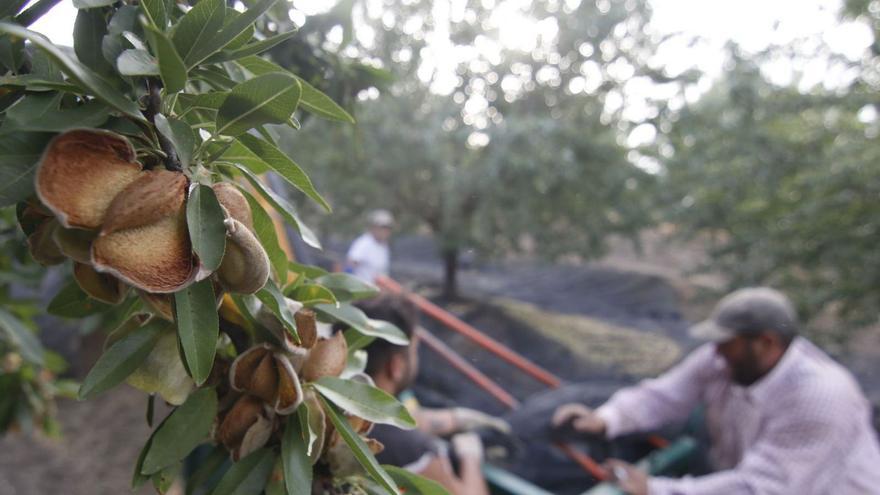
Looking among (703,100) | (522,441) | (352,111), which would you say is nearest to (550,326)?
(703,100)

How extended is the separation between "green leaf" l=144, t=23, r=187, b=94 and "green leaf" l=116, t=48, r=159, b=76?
1cm

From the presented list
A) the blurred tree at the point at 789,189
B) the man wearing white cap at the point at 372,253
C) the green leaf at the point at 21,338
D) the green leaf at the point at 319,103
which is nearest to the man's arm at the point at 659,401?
the blurred tree at the point at 789,189

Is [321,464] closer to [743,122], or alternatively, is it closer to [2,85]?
[2,85]

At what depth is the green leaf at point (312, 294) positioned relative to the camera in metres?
0.65

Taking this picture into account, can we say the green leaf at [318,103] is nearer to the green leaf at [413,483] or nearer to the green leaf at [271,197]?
the green leaf at [271,197]

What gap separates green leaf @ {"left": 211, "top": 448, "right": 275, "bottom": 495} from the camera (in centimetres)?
57

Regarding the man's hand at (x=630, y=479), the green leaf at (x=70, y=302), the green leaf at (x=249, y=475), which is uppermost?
the green leaf at (x=70, y=302)

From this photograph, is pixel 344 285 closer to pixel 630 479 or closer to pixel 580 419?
pixel 630 479

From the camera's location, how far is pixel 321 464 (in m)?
0.66

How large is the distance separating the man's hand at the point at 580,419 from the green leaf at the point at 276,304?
7.31 ft

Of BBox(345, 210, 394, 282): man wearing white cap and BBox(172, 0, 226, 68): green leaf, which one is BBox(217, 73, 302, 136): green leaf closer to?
BBox(172, 0, 226, 68): green leaf

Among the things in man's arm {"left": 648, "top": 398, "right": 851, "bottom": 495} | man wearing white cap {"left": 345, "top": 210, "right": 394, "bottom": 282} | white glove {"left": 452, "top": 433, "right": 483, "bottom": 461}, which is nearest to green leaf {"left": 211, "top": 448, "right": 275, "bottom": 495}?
white glove {"left": 452, "top": 433, "right": 483, "bottom": 461}

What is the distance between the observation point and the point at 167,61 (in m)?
0.44

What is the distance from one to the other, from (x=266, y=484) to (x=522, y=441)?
2.31 m
